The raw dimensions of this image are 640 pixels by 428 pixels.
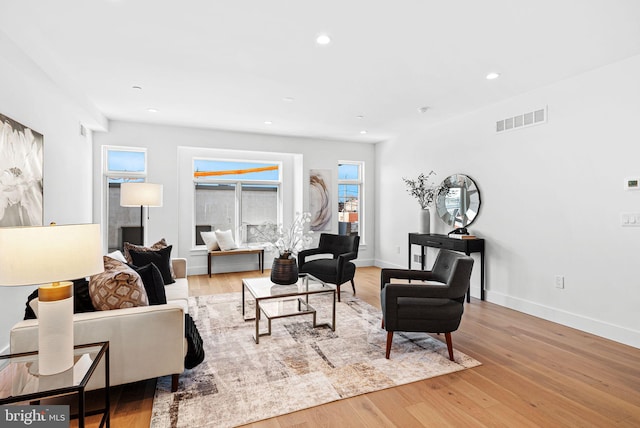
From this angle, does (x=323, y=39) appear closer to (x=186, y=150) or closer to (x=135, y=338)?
(x=135, y=338)

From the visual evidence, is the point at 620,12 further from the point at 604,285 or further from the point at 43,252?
the point at 43,252

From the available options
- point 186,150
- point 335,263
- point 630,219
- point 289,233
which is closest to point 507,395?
point 630,219

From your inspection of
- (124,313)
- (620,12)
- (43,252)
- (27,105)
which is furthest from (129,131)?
(620,12)

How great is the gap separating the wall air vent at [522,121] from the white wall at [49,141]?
16.6 ft

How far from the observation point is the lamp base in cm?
152

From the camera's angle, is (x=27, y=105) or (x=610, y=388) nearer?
(x=610, y=388)

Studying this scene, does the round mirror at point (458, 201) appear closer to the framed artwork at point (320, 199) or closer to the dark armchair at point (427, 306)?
the dark armchair at point (427, 306)

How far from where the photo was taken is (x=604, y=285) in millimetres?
3289

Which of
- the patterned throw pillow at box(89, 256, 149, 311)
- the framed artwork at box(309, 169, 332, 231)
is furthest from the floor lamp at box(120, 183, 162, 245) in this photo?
the framed artwork at box(309, 169, 332, 231)

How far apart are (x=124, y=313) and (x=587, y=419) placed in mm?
2864

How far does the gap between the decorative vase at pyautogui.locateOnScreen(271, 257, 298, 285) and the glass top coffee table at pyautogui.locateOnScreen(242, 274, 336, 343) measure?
0.17 ft

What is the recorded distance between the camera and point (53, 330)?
1531mm

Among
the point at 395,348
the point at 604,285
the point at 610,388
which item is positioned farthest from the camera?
→ the point at 604,285

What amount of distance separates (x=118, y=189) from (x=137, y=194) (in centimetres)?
180
